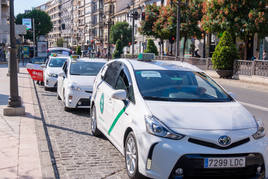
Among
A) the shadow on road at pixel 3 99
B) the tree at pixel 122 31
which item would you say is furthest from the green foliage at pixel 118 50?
the shadow on road at pixel 3 99

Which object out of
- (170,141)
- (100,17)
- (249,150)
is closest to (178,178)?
(170,141)

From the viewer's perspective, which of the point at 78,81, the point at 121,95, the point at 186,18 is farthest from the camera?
the point at 186,18

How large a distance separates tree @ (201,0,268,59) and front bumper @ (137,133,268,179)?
2174 cm

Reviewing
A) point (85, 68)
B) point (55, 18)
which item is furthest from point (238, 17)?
point (55, 18)

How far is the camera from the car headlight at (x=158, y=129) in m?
4.20

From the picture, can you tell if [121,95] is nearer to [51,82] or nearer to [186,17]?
[51,82]

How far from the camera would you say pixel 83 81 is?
33.1 ft

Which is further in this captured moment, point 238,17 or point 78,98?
point 238,17

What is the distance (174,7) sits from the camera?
3853 centimetres

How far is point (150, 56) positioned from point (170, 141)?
105 inches

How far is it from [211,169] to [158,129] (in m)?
0.74

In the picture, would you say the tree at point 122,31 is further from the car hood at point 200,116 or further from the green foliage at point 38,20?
the car hood at point 200,116

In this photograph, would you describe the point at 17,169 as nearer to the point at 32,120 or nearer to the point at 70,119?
the point at 32,120

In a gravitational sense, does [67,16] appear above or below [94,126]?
above
